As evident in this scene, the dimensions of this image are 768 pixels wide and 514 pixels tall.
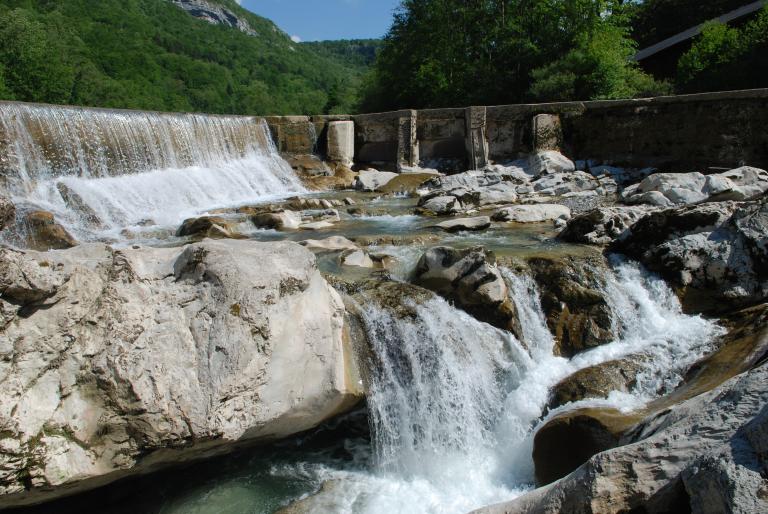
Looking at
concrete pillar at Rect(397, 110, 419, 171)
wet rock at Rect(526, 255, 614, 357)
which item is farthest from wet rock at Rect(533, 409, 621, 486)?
concrete pillar at Rect(397, 110, 419, 171)

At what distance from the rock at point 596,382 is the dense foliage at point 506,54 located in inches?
547

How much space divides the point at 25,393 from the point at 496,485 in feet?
11.8

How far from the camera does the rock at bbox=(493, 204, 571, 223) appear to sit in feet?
33.4

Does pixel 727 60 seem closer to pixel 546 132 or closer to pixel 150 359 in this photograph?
pixel 546 132

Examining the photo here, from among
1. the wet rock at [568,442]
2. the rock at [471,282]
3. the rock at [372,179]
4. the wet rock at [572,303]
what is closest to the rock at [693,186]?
the wet rock at [572,303]

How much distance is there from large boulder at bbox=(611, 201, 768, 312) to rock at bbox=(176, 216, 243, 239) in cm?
623

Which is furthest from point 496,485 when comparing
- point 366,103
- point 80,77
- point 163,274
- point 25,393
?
point 80,77

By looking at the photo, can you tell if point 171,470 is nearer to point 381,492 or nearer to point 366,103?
point 381,492

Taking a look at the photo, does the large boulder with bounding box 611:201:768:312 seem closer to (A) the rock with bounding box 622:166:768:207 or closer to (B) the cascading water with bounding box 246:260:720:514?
(B) the cascading water with bounding box 246:260:720:514

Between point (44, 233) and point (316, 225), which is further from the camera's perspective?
point (316, 225)

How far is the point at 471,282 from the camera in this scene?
6.31 meters

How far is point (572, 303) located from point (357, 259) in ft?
8.98

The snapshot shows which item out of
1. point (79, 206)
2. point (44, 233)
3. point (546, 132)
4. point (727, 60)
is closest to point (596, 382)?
point (44, 233)

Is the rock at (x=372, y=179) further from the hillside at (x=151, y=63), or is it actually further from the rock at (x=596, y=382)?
the hillside at (x=151, y=63)
